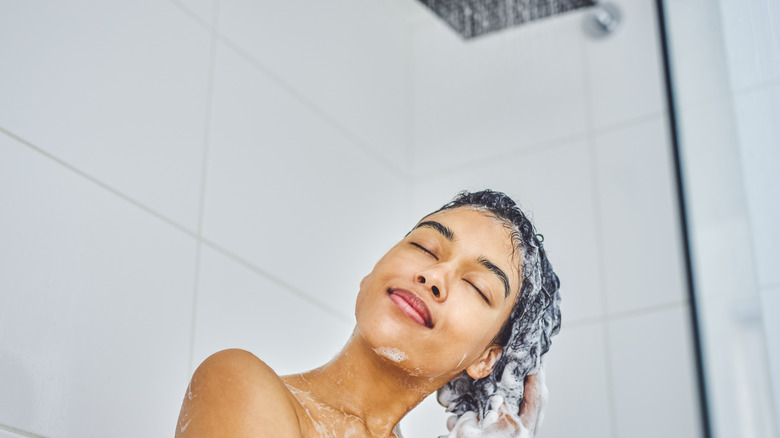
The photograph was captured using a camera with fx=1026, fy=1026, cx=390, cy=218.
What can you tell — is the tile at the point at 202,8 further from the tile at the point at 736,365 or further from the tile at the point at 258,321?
the tile at the point at 736,365

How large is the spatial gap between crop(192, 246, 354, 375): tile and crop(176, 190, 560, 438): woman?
1.35 ft

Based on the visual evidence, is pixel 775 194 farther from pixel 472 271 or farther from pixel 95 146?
pixel 95 146

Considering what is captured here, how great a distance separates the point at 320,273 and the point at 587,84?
2.76ft

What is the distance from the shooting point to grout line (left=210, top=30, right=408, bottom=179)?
2277 mm

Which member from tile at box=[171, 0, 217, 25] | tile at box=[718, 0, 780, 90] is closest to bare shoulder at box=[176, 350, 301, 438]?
tile at box=[718, 0, 780, 90]

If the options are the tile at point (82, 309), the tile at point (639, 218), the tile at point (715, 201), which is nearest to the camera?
the tile at point (82, 309)

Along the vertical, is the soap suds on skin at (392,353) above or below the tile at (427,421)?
below

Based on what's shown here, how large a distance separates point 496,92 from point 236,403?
61.1 inches

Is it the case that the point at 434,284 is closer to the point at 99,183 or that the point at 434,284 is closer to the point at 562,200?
the point at 99,183

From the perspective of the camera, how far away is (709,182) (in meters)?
1.87

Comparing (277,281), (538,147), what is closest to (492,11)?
(538,147)

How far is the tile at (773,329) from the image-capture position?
1470 millimetres

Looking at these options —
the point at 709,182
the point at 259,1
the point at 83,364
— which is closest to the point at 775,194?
the point at 709,182

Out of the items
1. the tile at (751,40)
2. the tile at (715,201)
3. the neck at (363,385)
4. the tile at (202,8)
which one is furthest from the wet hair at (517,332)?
the tile at (202,8)
